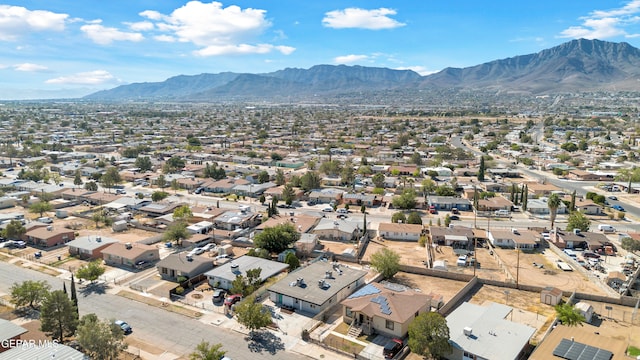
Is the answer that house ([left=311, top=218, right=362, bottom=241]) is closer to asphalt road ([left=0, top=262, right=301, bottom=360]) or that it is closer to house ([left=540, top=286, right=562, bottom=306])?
house ([left=540, top=286, right=562, bottom=306])

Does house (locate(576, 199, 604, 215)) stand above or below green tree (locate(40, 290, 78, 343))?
below

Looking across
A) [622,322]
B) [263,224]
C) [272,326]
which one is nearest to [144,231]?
[263,224]

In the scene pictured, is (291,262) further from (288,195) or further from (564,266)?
(288,195)

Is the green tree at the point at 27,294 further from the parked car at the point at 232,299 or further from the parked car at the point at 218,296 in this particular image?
the parked car at the point at 232,299

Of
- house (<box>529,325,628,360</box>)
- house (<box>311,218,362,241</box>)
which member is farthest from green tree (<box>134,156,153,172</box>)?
house (<box>529,325,628,360</box>)

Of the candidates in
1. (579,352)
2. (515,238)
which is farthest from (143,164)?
(579,352)

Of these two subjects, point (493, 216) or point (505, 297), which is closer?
point (505, 297)

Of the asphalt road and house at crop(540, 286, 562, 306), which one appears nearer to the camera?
the asphalt road

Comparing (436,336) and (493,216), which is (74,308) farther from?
(493,216)
